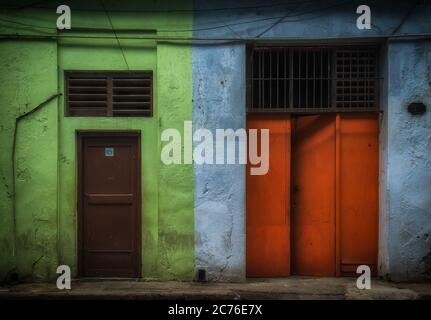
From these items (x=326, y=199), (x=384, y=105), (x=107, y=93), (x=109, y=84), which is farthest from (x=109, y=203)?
(x=384, y=105)

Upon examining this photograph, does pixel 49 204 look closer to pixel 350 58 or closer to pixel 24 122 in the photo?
pixel 24 122

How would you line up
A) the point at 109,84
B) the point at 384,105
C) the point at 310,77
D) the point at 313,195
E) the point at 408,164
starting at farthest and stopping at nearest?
1. the point at 313,195
2. the point at 310,77
3. the point at 109,84
4. the point at 384,105
5. the point at 408,164

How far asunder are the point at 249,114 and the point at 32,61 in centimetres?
362

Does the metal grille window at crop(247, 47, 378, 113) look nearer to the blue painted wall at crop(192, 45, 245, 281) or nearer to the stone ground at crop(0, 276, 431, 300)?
the blue painted wall at crop(192, 45, 245, 281)

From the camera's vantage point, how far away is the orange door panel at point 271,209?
7988 millimetres

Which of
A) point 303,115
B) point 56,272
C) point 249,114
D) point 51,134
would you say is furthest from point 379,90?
point 56,272

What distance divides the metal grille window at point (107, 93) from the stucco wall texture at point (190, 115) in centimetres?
27

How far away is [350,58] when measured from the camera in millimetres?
7977

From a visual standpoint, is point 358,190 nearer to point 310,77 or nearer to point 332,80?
point 332,80

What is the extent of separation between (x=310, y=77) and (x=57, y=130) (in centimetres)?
425

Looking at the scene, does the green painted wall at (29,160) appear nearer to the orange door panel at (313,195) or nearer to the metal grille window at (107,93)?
the metal grille window at (107,93)

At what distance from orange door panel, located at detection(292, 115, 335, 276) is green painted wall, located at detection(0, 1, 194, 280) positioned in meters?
1.85

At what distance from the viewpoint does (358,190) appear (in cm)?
804
